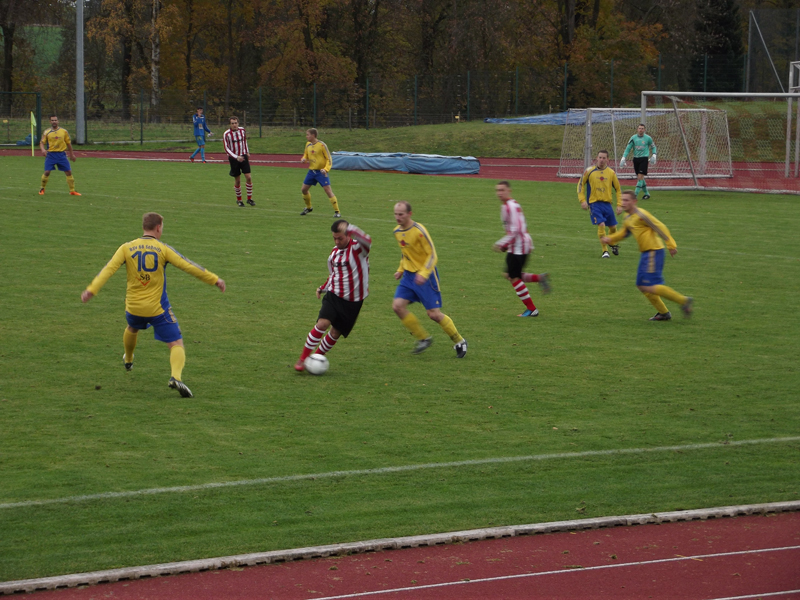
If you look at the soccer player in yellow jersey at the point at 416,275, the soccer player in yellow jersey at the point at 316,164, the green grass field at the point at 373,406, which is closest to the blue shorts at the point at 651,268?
the green grass field at the point at 373,406

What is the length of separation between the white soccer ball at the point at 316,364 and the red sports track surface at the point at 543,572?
4.19 m

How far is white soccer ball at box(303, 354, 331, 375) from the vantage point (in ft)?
33.1

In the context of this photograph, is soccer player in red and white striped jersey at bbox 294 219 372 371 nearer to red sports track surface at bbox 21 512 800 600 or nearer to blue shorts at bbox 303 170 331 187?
red sports track surface at bbox 21 512 800 600

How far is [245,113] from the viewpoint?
55.3 meters

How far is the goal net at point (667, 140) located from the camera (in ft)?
112

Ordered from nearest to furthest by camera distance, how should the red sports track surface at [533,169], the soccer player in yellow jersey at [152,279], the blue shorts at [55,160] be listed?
the soccer player in yellow jersey at [152,279] < the blue shorts at [55,160] < the red sports track surface at [533,169]

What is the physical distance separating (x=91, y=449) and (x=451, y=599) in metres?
3.65

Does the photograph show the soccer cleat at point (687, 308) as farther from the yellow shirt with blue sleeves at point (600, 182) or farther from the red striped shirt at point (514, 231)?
the yellow shirt with blue sleeves at point (600, 182)

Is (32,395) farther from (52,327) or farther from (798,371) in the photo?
(798,371)

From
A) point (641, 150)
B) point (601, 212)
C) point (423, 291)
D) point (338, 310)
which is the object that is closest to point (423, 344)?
point (423, 291)

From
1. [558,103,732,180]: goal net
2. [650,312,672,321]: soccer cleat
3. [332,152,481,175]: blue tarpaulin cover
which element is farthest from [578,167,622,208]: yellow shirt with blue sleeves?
[332,152,481,175]: blue tarpaulin cover

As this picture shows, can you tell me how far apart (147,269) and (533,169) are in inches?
1332

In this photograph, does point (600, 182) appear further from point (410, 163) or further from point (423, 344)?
point (410, 163)

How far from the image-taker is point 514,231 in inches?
505
